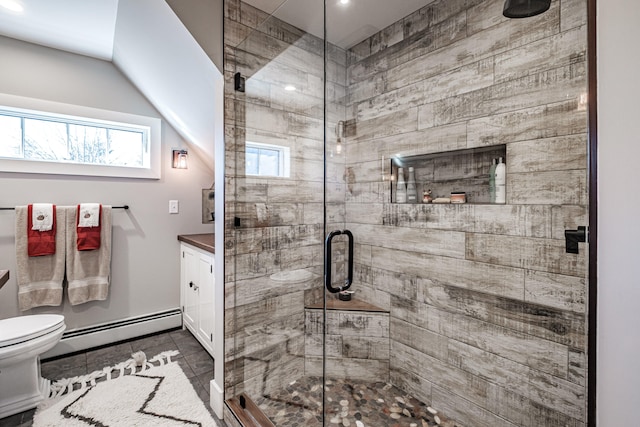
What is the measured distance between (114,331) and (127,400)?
0.95 meters

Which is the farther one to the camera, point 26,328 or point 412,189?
point 412,189

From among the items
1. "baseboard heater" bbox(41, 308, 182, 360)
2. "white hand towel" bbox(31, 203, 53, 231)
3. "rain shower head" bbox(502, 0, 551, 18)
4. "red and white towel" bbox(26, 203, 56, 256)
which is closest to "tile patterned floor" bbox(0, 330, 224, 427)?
"baseboard heater" bbox(41, 308, 182, 360)

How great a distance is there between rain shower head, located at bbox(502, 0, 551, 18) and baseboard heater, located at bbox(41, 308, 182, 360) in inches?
131

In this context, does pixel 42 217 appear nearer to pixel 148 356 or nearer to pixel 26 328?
pixel 26 328

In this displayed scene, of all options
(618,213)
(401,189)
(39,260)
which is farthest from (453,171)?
(39,260)

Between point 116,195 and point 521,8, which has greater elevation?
point 521,8

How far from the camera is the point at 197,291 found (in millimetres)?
2396

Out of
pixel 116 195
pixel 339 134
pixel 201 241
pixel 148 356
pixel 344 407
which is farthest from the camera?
pixel 116 195

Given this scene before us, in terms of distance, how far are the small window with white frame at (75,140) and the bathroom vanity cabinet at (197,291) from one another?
83 centimetres

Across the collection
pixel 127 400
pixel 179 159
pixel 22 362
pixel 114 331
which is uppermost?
pixel 179 159

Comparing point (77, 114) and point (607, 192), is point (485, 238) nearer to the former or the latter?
point (607, 192)

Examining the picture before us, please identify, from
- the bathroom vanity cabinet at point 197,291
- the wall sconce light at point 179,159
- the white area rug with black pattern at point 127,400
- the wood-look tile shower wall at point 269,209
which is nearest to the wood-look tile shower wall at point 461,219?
the wood-look tile shower wall at point 269,209

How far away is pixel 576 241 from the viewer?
126 centimetres

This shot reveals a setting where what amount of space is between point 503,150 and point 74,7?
104 inches
